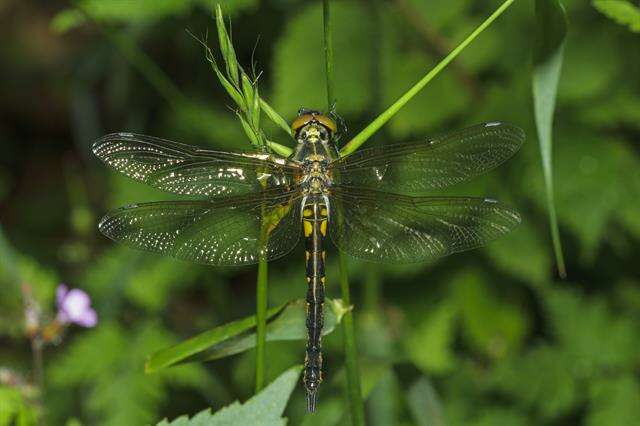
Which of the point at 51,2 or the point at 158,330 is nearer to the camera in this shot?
the point at 158,330

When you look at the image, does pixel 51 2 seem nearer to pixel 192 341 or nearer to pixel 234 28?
pixel 234 28

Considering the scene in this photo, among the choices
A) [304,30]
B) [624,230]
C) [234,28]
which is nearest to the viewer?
[304,30]

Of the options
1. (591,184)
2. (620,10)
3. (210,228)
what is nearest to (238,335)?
(210,228)

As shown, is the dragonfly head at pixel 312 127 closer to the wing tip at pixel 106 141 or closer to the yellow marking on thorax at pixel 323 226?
the yellow marking on thorax at pixel 323 226

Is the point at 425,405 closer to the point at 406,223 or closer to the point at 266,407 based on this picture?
the point at 406,223

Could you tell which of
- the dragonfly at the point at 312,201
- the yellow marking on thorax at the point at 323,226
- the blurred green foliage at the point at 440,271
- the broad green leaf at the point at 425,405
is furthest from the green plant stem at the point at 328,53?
the blurred green foliage at the point at 440,271

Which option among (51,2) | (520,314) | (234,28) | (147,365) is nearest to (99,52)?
(234,28)

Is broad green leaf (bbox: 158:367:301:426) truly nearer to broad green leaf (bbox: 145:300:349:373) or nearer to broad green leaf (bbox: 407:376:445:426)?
broad green leaf (bbox: 145:300:349:373)
